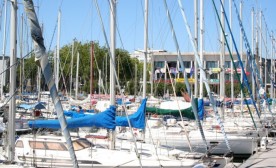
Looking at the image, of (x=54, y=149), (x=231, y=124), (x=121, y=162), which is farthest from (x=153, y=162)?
(x=231, y=124)

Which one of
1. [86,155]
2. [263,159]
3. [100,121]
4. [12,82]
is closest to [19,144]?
[86,155]

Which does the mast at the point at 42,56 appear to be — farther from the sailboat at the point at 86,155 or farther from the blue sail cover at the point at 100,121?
the blue sail cover at the point at 100,121

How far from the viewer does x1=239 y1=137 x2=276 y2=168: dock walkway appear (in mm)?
16766

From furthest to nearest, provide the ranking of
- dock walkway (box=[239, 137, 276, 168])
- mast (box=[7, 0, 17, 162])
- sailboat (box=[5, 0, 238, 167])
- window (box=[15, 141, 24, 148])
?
dock walkway (box=[239, 137, 276, 168]) → window (box=[15, 141, 24, 148]) → sailboat (box=[5, 0, 238, 167]) → mast (box=[7, 0, 17, 162])

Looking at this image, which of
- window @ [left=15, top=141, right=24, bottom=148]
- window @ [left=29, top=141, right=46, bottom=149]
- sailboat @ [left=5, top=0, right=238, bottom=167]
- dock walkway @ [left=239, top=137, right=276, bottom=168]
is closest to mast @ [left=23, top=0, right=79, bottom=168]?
sailboat @ [left=5, top=0, right=238, bottom=167]

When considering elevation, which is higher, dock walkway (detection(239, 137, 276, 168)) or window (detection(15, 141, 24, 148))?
window (detection(15, 141, 24, 148))

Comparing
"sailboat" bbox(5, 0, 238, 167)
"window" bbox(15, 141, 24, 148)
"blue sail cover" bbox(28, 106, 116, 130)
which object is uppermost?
"blue sail cover" bbox(28, 106, 116, 130)

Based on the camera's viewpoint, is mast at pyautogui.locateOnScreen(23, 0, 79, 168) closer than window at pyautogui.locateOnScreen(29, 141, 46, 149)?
Yes

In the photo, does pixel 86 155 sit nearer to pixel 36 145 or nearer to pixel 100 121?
pixel 100 121

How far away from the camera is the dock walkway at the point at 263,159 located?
1677cm

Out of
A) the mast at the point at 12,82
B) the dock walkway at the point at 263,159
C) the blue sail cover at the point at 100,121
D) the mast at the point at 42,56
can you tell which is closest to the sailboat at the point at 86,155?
the blue sail cover at the point at 100,121

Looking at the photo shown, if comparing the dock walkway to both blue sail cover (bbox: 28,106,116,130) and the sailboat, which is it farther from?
blue sail cover (bbox: 28,106,116,130)

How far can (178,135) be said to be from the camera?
23.5 metres

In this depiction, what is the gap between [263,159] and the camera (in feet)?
59.7
